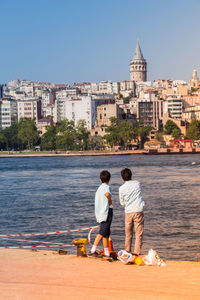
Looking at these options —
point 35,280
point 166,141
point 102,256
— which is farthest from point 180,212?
point 166,141

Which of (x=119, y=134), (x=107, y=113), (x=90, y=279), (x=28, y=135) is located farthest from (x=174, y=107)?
(x=90, y=279)

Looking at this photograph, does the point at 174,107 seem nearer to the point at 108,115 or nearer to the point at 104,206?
the point at 108,115

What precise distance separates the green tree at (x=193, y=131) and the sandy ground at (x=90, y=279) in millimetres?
146521

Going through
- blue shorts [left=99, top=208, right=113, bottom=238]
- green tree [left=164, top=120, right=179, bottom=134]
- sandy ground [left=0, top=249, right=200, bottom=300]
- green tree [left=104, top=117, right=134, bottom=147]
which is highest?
green tree [left=164, top=120, right=179, bottom=134]

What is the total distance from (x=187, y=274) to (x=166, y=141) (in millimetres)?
151883

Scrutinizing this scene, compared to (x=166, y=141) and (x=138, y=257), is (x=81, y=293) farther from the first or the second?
A: (x=166, y=141)

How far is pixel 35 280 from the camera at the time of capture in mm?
9055

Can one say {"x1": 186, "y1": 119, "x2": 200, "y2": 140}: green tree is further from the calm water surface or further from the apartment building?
the calm water surface

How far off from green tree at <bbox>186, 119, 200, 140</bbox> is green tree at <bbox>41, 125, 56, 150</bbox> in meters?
35.7

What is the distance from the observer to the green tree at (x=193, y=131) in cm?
15562

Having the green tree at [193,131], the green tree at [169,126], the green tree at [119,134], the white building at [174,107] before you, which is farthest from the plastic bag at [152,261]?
the white building at [174,107]

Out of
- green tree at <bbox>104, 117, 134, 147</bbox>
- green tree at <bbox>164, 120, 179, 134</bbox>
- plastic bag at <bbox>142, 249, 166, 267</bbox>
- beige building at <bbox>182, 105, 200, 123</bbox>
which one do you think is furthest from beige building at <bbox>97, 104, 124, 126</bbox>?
plastic bag at <bbox>142, 249, 166, 267</bbox>

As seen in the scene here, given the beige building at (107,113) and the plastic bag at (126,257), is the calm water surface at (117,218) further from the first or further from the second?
the beige building at (107,113)

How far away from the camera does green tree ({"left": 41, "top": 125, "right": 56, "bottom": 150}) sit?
6427 inches
